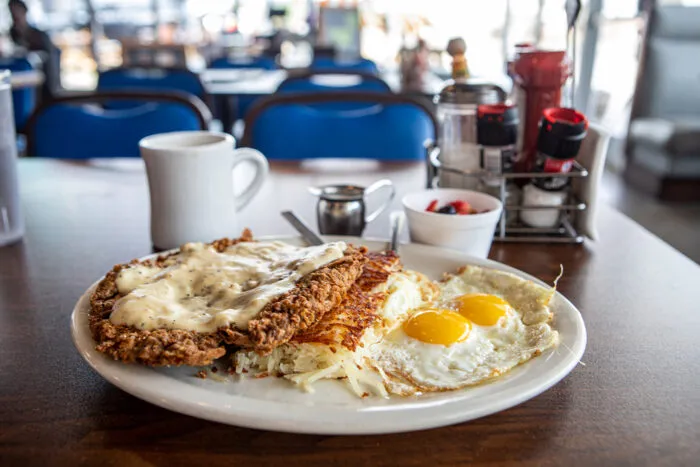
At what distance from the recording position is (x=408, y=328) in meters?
0.79

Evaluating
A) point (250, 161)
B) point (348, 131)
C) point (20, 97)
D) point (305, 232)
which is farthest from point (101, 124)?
point (20, 97)

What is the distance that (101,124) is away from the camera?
2.44 metres

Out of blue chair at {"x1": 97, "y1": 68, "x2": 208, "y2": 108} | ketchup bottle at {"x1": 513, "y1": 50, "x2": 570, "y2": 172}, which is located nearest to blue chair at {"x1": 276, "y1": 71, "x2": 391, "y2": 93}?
blue chair at {"x1": 97, "y1": 68, "x2": 208, "y2": 108}

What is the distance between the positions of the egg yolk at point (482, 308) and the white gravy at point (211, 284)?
0.19m

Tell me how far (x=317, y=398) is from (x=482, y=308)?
11.6 inches

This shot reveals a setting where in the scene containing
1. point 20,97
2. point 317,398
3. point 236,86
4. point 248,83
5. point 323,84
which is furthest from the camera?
point 20,97

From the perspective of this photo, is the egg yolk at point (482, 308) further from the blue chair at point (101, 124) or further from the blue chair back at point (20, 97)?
the blue chair back at point (20, 97)

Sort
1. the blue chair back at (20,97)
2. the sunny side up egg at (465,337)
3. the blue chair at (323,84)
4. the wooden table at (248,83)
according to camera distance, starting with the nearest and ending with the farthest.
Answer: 1. the sunny side up egg at (465,337)
2. the blue chair at (323,84)
3. the wooden table at (248,83)
4. the blue chair back at (20,97)

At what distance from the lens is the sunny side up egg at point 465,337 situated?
70 centimetres

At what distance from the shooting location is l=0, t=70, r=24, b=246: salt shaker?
3.90 feet

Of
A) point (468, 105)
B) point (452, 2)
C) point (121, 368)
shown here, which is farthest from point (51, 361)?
point (452, 2)

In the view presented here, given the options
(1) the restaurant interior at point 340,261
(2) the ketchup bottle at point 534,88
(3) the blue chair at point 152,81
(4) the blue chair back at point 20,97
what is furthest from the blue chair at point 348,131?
(4) the blue chair back at point 20,97

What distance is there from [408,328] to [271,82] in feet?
12.8

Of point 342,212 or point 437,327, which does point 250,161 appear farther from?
point 437,327
